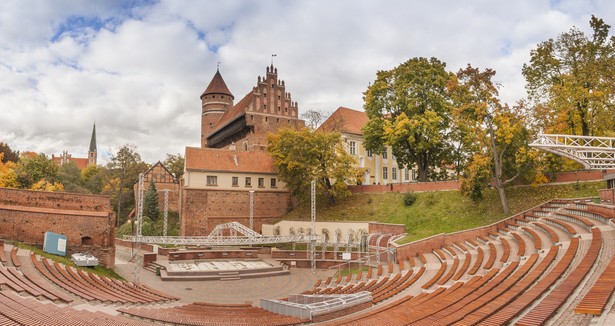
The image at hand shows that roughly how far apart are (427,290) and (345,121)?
105 feet

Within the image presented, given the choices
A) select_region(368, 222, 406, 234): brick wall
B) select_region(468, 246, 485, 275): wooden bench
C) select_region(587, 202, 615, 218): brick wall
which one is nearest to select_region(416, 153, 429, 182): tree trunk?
select_region(368, 222, 406, 234): brick wall

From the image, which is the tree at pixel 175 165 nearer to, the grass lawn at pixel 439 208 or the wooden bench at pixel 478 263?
the grass lawn at pixel 439 208

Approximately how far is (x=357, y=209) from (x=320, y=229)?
3707 mm

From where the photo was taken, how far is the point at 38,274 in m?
15.9

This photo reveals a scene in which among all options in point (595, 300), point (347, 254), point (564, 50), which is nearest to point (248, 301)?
point (347, 254)

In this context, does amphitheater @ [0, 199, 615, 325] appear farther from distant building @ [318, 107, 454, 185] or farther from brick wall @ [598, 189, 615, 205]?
distant building @ [318, 107, 454, 185]

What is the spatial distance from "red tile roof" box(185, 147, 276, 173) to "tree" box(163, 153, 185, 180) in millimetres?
19360

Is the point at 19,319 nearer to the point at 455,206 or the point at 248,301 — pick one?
the point at 248,301

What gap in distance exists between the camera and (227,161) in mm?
42219

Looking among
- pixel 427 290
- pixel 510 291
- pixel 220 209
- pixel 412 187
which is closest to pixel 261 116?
pixel 220 209

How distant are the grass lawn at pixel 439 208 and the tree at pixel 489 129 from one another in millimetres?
1763

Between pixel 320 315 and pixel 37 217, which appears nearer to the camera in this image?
pixel 320 315

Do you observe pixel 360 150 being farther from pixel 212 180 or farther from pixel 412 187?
pixel 212 180

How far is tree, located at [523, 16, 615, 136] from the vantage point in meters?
23.1
